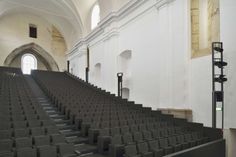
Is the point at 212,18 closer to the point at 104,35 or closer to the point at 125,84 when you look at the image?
the point at 125,84

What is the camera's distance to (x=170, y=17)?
26.8ft

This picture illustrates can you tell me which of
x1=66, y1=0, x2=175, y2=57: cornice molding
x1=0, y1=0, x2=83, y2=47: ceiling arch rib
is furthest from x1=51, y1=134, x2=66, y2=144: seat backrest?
x1=0, y1=0, x2=83, y2=47: ceiling arch rib

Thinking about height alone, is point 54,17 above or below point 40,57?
above

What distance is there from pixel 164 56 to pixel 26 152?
5.98m

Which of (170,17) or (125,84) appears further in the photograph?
(125,84)

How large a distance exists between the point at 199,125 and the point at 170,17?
3.69 metres

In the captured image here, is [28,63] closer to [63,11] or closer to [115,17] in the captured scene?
[63,11]

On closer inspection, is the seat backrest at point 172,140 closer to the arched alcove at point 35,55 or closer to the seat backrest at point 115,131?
the seat backrest at point 115,131

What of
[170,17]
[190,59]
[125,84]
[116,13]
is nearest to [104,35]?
[116,13]

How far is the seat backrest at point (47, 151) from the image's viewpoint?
3.36m

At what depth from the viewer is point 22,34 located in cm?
2030

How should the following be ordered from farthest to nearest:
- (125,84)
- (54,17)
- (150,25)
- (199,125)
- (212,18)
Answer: (54,17)
(125,84)
(150,25)
(212,18)
(199,125)

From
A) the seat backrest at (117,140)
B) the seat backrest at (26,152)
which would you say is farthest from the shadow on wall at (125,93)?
the seat backrest at (26,152)

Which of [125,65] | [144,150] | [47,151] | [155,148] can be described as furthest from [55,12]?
[47,151]
